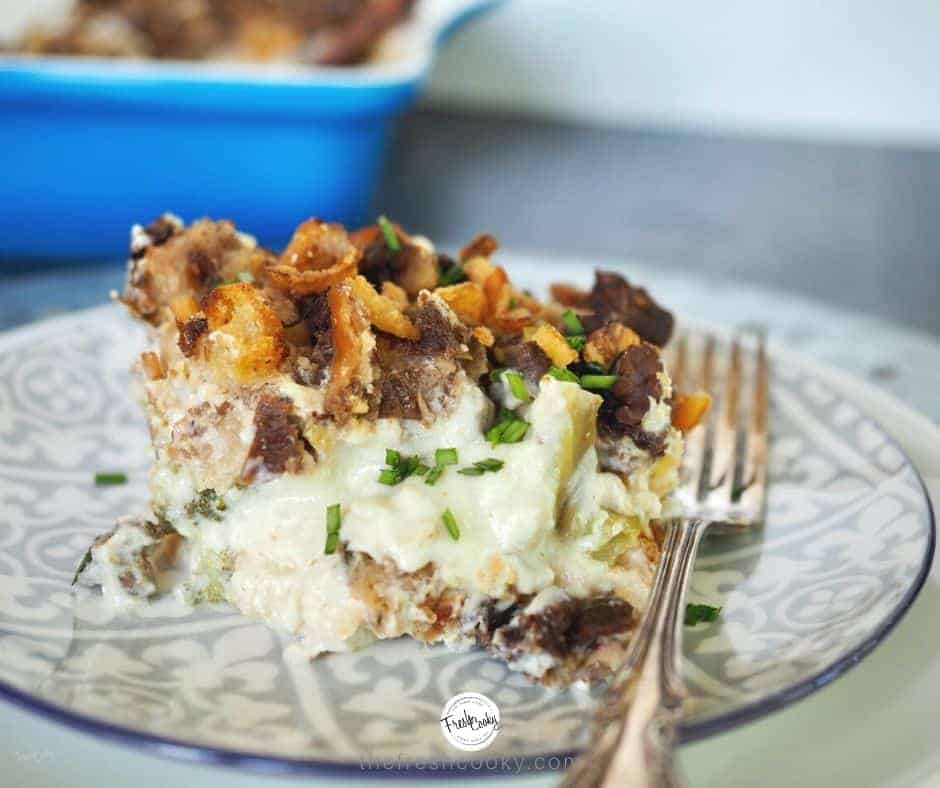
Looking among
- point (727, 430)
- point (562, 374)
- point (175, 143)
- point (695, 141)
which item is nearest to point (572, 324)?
point (562, 374)

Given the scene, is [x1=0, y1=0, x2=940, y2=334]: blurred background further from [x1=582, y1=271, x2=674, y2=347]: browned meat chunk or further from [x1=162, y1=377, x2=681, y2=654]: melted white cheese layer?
[x1=162, y1=377, x2=681, y2=654]: melted white cheese layer

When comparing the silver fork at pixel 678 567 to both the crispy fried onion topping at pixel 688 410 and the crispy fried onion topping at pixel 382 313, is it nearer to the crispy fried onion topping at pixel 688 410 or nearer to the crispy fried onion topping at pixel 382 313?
the crispy fried onion topping at pixel 688 410

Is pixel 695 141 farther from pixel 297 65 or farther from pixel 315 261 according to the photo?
pixel 315 261

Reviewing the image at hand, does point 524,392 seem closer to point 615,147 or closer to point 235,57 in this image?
point 235,57

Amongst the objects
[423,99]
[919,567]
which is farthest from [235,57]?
[919,567]

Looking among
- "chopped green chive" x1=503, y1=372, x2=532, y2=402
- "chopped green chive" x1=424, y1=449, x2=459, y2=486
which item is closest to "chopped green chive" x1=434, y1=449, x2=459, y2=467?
"chopped green chive" x1=424, y1=449, x2=459, y2=486
